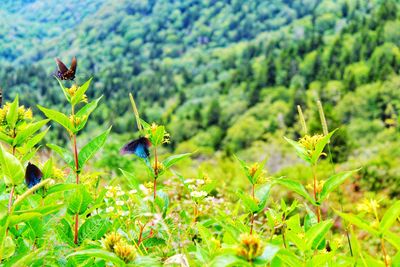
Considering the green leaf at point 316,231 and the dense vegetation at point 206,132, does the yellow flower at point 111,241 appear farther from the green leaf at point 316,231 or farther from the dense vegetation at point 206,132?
the green leaf at point 316,231

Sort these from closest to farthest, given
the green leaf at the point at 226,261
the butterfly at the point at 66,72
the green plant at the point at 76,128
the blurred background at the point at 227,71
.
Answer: the green leaf at the point at 226,261 → the green plant at the point at 76,128 → the butterfly at the point at 66,72 → the blurred background at the point at 227,71

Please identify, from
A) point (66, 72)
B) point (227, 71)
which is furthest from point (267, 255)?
point (227, 71)

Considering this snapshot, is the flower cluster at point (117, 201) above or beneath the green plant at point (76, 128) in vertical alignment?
beneath

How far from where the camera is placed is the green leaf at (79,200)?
100 cm

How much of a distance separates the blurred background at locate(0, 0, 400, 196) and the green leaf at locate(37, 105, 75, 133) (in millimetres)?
582

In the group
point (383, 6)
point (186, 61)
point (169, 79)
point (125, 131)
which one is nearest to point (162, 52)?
point (186, 61)

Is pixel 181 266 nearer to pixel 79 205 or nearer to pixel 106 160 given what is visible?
pixel 79 205

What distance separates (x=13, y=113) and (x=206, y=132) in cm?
3758

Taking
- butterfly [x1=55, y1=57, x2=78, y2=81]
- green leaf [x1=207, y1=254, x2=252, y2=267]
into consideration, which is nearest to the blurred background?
butterfly [x1=55, y1=57, x2=78, y2=81]

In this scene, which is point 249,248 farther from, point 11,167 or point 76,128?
point 76,128

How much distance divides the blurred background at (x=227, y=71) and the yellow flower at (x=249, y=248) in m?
1.16

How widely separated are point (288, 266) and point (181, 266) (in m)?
0.26

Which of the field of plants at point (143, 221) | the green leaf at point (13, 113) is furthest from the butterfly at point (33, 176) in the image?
the green leaf at point (13, 113)

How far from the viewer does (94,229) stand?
1.03 m
